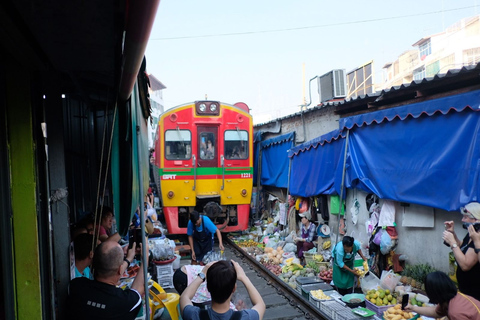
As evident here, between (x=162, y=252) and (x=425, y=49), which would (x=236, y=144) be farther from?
(x=425, y=49)

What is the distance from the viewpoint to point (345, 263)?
18.5 ft

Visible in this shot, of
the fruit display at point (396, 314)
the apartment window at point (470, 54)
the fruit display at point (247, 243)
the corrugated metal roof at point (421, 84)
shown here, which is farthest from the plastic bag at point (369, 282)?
the apartment window at point (470, 54)

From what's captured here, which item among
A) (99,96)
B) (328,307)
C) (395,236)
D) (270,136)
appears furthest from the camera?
(270,136)

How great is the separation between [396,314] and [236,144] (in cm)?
640

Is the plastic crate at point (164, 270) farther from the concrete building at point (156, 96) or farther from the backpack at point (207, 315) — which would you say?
the concrete building at point (156, 96)

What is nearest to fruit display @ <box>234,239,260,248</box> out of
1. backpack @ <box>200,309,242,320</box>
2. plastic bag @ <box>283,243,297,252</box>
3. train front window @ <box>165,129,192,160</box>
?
plastic bag @ <box>283,243,297,252</box>

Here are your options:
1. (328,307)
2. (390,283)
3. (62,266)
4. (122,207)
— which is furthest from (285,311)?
(62,266)

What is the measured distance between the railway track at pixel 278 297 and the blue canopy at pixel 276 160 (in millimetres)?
3538

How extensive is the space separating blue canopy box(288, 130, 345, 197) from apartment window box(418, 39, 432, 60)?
98.2ft

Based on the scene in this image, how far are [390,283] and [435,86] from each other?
3067mm

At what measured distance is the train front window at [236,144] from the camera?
10.1 m

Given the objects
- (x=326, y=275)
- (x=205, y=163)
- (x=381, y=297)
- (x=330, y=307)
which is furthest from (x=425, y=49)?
(x=330, y=307)

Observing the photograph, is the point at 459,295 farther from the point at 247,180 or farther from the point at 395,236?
the point at 247,180

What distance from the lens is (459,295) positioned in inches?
116
